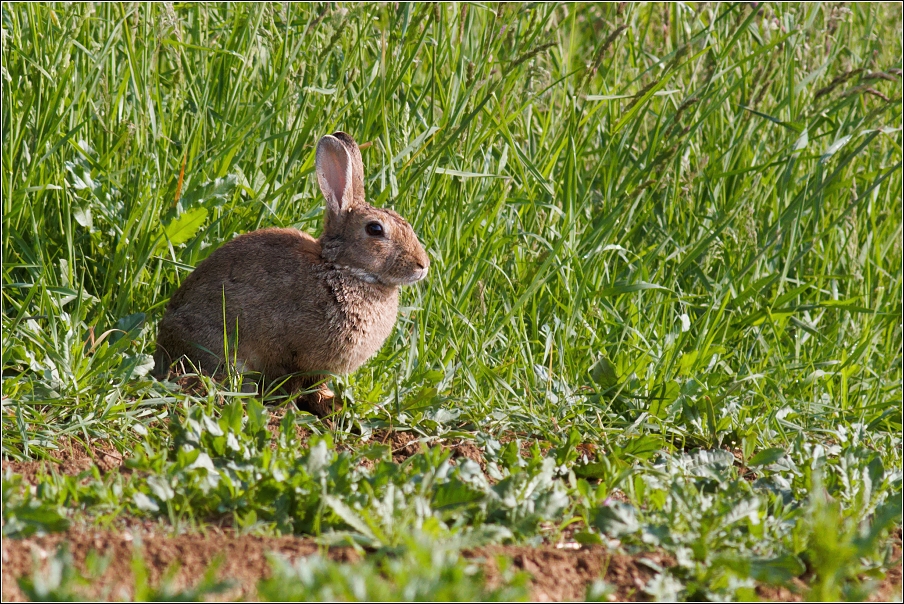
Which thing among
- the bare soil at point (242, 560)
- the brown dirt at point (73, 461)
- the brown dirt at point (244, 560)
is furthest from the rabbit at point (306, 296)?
the brown dirt at point (244, 560)

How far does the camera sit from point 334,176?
4.21 metres

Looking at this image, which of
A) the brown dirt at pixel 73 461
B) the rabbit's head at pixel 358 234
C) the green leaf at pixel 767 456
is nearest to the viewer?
the brown dirt at pixel 73 461

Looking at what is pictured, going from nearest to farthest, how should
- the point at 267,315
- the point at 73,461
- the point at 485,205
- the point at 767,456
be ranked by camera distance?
the point at 73,461 < the point at 767,456 < the point at 267,315 < the point at 485,205

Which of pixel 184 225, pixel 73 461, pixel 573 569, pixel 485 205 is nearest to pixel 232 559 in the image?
pixel 573 569

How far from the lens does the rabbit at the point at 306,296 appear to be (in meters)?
4.02

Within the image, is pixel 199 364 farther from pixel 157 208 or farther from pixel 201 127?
pixel 201 127

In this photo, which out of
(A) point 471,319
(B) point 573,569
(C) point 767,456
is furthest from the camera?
(A) point 471,319

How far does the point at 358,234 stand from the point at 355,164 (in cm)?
30

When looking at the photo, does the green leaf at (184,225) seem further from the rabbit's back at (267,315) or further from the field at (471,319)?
the rabbit's back at (267,315)

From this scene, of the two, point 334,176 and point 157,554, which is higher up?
point 334,176

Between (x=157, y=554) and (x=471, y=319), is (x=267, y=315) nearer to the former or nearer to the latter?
(x=471, y=319)

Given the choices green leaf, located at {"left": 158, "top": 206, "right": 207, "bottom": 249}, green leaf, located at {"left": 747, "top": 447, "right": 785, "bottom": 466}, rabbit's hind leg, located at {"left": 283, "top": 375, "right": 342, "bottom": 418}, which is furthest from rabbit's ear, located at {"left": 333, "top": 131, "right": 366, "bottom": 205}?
green leaf, located at {"left": 747, "top": 447, "right": 785, "bottom": 466}

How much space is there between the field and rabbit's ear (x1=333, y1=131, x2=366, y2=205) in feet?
0.40

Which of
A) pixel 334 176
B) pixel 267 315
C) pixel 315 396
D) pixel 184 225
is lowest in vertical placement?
pixel 315 396
